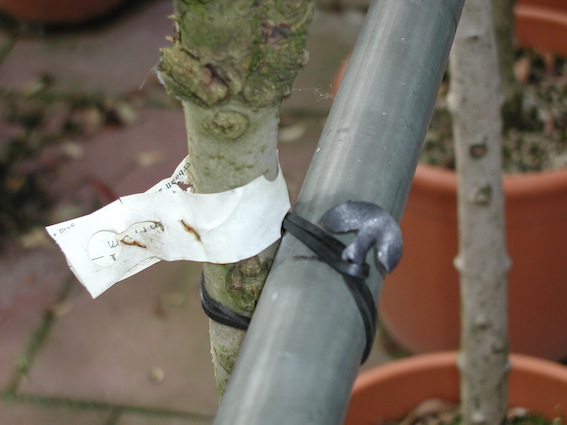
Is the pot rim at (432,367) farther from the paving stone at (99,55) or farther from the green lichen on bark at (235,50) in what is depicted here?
the paving stone at (99,55)

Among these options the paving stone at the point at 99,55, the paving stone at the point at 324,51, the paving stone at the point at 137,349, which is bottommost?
the paving stone at the point at 137,349

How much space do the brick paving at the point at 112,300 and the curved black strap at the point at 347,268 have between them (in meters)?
1.30

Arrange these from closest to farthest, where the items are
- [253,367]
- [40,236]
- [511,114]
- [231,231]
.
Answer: [253,367] → [231,231] → [511,114] → [40,236]

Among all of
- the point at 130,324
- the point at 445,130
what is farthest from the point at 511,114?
the point at 130,324

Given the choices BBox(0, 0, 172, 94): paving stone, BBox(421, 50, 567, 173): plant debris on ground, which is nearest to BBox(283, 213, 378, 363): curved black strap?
BBox(421, 50, 567, 173): plant debris on ground

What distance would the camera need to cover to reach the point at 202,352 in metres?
2.46

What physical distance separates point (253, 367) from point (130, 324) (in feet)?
7.03

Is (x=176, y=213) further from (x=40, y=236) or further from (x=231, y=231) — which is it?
(x=40, y=236)

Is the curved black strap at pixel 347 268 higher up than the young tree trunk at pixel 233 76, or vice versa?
the young tree trunk at pixel 233 76

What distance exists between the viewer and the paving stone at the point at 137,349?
2.35 meters

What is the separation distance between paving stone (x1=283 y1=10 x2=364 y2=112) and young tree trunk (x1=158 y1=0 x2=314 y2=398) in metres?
2.65

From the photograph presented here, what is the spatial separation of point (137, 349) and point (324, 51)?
1.79 metres

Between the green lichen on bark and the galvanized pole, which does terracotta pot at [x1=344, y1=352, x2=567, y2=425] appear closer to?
the galvanized pole

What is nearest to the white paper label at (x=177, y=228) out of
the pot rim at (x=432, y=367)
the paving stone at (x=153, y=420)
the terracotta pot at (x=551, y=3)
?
the pot rim at (x=432, y=367)
